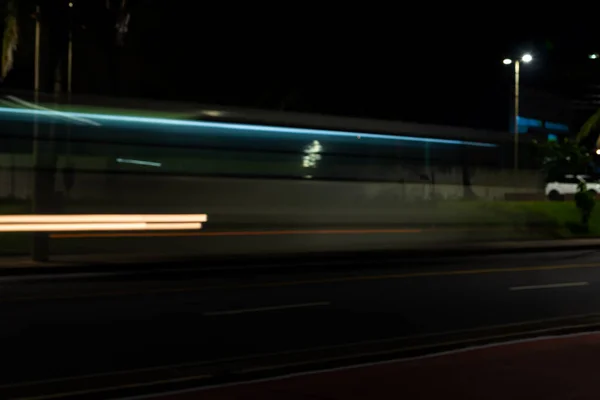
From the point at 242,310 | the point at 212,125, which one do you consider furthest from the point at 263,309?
the point at 212,125

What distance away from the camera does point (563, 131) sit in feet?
204

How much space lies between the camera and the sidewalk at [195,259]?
15.3 meters

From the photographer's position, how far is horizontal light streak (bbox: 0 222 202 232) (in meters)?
15.3

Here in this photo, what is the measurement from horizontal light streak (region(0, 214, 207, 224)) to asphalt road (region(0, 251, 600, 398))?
1.28 meters

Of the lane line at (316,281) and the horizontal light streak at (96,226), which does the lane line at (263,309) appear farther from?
the horizontal light streak at (96,226)

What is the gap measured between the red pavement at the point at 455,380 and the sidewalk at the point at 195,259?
1038 centimetres

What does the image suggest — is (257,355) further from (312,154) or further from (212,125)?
(312,154)

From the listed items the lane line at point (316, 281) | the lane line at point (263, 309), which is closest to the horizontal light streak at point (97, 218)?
the lane line at point (316, 281)

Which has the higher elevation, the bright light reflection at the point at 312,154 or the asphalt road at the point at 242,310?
the bright light reflection at the point at 312,154

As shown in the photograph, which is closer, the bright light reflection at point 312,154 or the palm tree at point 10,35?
the bright light reflection at point 312,154

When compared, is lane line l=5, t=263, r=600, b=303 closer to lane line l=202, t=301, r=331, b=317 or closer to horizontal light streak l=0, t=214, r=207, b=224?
lane line l=202, t=301, r=331, b=317

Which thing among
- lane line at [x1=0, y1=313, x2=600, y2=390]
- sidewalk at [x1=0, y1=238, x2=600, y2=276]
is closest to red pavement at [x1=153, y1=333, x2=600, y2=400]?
lane line at [x1=0, y1=313, x2=600, y2=390]

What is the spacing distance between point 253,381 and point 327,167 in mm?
11686

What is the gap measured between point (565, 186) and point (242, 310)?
3638cm
